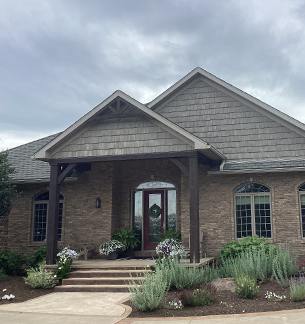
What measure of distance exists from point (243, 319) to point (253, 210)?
791cm

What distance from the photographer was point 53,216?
14.1 m

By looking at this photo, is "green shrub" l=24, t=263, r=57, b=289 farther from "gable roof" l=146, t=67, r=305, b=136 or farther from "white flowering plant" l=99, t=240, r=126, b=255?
"gable roof" l=146, t=67, r=305, b=136

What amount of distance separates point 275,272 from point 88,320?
5372 mm

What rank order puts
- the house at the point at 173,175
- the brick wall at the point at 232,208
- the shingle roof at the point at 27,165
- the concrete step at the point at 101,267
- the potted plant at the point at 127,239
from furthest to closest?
the shingle roof at the point at 27,165 → the potted plant at the point at 127,239 → the brick wall at the point at 232,208 → the house at the point at 173,175 → the concrete step at the point at 101,267

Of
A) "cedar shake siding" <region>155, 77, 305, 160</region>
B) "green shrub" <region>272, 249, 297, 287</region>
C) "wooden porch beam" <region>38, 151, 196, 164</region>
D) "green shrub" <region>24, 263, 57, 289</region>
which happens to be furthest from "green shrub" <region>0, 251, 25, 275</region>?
"green shrub" <region>272, 249, 297, 287</region>

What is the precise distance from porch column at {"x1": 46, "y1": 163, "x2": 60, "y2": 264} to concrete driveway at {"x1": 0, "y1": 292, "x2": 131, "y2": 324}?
8.49 ft

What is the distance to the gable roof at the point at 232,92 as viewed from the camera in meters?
15.5

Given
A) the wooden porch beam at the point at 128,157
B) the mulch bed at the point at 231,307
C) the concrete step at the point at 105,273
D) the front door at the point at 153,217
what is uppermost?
the wooden porch beam at the point at 128,157

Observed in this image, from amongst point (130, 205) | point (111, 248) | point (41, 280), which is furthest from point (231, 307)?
point (130, 205)

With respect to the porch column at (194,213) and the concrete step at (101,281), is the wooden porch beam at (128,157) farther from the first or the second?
the concrete step at (101,281)

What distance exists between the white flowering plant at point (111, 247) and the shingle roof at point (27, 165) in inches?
134

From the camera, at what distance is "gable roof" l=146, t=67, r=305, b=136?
51.0ft

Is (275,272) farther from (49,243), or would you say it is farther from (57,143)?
(57,143)

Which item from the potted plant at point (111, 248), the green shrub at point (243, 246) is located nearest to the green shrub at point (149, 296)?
the green shrub at point (243, 246)
